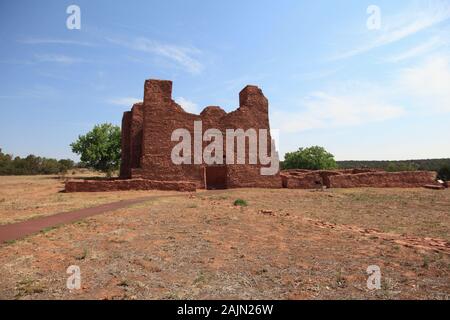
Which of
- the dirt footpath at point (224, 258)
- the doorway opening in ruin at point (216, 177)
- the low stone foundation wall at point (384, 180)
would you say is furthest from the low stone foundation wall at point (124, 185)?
the low stone foundation wall at point (384, 180)

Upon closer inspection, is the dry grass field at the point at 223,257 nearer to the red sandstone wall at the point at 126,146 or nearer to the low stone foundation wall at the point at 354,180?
the low stone foundation wall at the point at 354,180

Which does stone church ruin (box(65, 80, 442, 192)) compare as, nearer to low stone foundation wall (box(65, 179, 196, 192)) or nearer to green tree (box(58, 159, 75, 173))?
low stone foundation wall (box(65, 179, 196, 192))

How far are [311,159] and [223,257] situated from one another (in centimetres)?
4459

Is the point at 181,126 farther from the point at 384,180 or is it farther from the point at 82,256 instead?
the point at 82,256

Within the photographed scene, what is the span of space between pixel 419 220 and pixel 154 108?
17631mm

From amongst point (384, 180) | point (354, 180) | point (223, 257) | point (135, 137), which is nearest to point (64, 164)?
point (135, 137)

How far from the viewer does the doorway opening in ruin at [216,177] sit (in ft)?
84.3

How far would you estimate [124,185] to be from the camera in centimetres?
2139

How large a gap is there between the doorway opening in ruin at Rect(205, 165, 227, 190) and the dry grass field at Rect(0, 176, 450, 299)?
1296 cm

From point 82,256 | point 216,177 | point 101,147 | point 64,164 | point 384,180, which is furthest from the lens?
point 64,164
